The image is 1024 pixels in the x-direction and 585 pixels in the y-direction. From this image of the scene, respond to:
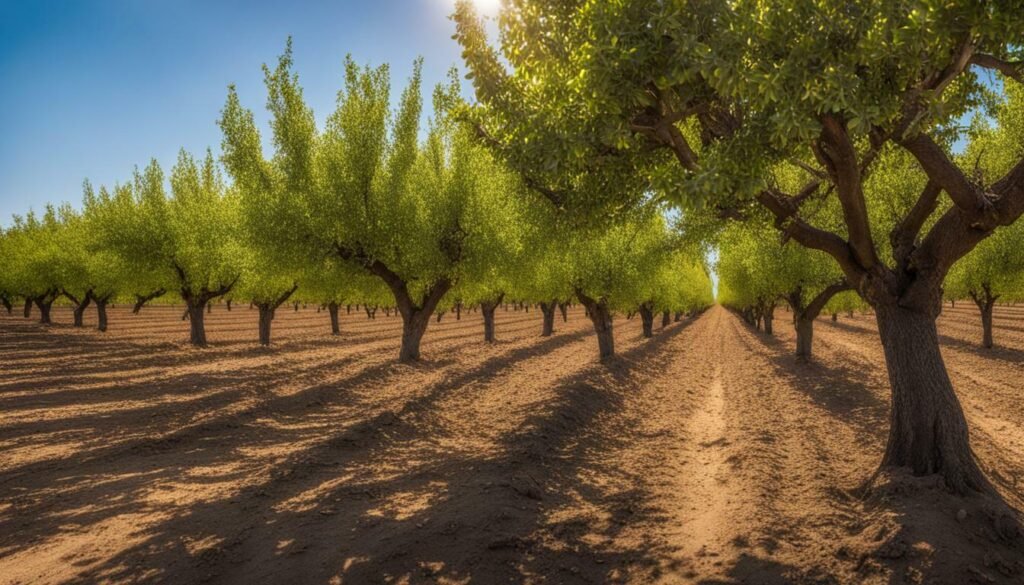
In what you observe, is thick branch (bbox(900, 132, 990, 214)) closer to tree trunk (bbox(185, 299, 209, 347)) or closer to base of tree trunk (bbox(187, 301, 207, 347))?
tree trunk (bbox(185, 299, 209, 347))

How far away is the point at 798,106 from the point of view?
6156mm

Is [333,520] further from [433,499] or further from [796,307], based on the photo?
[796,307]

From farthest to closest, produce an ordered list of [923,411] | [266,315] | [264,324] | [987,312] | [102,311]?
[102,311] < [266,315] < [264,324] < [987,312] < [923,411]

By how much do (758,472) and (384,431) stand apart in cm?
884

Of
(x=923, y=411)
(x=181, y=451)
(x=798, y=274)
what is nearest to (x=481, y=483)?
(x=923, y=411)

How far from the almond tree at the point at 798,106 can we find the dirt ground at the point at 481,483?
2412 millimetres

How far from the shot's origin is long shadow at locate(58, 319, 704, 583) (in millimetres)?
6102

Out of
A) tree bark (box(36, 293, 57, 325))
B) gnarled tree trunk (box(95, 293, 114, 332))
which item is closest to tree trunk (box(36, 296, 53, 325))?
tree bark (box(36, 293, 57, 325))

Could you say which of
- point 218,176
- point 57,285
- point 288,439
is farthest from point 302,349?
point 57,285

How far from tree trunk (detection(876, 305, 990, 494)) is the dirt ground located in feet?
1.87

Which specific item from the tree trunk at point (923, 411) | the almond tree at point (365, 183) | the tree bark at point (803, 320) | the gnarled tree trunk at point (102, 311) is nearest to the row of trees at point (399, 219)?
the almond tree at point (365, 183)

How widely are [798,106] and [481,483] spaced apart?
7.45 meters

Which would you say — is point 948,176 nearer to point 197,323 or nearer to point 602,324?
point 602,324

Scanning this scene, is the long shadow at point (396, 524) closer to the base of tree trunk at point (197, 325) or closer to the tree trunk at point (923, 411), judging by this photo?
the tree trunk at point (923, 411)
